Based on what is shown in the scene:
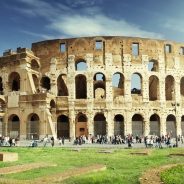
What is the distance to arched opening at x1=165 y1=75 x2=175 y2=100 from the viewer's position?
133ft

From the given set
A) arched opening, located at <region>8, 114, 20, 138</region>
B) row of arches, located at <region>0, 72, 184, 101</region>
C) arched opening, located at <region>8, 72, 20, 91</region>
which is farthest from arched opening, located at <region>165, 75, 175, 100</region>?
arched opening, located at <region>8, 114, 20, 138</region>

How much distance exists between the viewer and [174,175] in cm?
1107

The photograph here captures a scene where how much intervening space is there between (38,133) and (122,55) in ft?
38.1

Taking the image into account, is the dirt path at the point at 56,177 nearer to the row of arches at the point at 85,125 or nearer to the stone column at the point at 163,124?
the row of arches at the point at 85,125

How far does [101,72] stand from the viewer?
124 feet

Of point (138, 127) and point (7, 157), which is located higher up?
point (138, 127)

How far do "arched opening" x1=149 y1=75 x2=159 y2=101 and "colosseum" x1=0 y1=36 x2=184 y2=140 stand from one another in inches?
11.6

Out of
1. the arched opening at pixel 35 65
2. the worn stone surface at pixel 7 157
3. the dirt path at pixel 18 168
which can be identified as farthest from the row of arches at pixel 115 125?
the dirt path at pixel 18 168

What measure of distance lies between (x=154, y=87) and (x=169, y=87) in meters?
1.94

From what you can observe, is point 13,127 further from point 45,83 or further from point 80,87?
point 80,87

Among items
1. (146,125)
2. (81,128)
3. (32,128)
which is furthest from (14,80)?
(146,125)

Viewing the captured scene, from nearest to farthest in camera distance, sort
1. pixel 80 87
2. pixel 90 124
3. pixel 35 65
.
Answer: pixel 90 124 < pixel 35 65 < pixel 80 87

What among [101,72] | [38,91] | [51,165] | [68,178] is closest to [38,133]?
[38,91]

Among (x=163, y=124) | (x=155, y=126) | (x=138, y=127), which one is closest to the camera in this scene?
(x=138, y=127)
